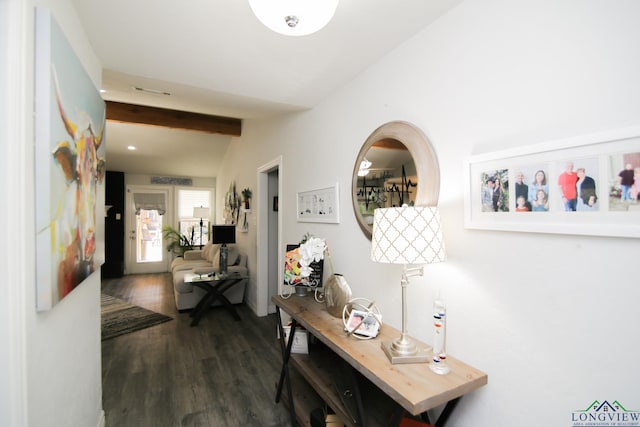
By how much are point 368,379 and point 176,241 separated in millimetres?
6503

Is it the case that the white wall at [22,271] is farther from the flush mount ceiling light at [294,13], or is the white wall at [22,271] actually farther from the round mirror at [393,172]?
the round mirror at [393,172]

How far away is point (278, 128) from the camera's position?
11.1ft

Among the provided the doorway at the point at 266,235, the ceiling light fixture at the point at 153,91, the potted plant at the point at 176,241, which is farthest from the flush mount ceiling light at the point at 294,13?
the potted plant at the point at 176,241

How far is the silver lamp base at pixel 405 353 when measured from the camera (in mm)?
1214

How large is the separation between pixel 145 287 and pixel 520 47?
252 inches

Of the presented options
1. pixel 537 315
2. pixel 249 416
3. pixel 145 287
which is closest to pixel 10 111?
pixel 537 315

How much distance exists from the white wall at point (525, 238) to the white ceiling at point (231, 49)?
0.75 feet

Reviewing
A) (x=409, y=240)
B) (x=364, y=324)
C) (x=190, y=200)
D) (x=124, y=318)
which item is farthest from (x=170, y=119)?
(x=409, y=240)

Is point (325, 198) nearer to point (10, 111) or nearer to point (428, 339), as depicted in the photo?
point (428, 339)

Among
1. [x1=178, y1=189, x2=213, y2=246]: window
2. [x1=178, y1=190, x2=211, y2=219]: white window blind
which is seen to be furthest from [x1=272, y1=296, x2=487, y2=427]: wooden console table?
[x1=178, y1=190, x2=211, y2=219]: white window blind

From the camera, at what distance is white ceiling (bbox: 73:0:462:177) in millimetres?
1347

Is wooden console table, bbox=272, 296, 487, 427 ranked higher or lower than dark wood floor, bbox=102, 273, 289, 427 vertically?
higher

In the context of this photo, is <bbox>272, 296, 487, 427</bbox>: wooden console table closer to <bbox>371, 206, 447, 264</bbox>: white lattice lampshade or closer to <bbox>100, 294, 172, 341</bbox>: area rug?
<bbox>371, 206, 447, 264</bbox>: white lattice lampshade

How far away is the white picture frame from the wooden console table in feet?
2.14
